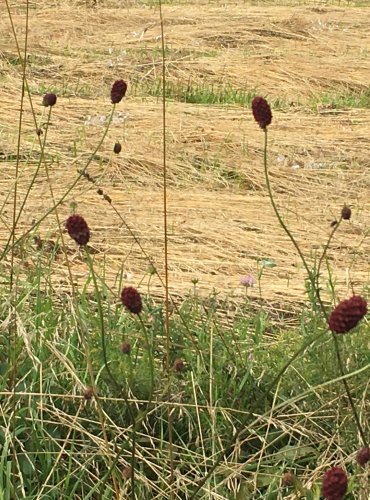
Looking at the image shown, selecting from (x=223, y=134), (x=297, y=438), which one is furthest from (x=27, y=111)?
(x=297, y=438)

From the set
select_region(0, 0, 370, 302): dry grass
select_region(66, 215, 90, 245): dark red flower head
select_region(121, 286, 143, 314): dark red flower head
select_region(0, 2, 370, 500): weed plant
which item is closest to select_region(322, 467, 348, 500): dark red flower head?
select_region(121, 286, 143, 314): dark red flower head

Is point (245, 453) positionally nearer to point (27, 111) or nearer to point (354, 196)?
point (354, 196)

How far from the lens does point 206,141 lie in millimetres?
5805

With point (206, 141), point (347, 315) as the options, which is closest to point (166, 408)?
point (347, 315)

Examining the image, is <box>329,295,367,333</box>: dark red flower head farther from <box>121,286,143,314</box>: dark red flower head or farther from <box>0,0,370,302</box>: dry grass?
<box>0,0,370,302</box>: dry grass

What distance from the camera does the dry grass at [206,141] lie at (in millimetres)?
4160

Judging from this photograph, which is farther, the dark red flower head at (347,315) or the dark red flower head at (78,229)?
the dark red flower head at (78,229)

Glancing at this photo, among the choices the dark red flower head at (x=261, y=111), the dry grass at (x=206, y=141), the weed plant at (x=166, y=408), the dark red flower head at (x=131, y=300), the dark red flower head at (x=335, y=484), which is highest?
the dark red flower head at (x=261, y=111)

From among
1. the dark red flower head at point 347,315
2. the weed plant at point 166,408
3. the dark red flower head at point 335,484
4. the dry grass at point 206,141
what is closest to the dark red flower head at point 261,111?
the weed plant at point 166,408

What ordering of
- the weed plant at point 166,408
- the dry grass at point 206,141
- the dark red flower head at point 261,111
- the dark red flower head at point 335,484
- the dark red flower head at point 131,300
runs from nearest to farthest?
the dark red flower head at point 335,484
the dark red flower head at point 131,300
the dark red flower head at point 261,111
the weed plant at point 166,408
the dry grass at point 206,141

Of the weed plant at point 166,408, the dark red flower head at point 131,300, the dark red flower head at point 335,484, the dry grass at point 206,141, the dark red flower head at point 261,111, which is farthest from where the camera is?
the dry grass at point 206,141

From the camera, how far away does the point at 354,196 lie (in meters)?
5.00

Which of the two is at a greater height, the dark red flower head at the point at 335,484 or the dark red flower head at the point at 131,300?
the dark red flower head at the point at 131,300

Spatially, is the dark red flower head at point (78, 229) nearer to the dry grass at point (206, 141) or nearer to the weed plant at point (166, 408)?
the weed plant at point (166, 408)
